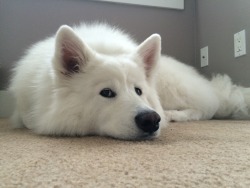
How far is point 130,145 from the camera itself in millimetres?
1083

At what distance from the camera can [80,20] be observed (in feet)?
9.05

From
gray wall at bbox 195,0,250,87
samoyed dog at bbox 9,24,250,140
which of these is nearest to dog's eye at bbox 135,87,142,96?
samoyed dog at bbox 9,24,250,140

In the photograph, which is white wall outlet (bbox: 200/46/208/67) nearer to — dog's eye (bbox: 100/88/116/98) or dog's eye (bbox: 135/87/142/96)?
dog's eye (bbox: 135/87/142/96)

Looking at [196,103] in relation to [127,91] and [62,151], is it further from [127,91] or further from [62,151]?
[62,151]

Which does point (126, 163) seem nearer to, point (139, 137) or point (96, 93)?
point (139, 137)

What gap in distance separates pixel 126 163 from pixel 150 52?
95cm

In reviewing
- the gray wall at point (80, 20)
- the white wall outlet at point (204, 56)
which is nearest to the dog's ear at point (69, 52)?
the gray wall at point (80, 20)

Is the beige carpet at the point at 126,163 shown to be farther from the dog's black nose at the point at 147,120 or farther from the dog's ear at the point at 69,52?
the dog's ear at the point at 69,52

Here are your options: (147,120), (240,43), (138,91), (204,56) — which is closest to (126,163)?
(147,120)

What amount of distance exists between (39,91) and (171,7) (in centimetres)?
192

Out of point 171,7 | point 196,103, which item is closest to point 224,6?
point 171,7

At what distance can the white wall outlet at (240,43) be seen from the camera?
7.42ft

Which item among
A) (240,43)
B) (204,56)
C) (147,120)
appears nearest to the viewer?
(147,120)

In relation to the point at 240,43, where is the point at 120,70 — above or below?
below
